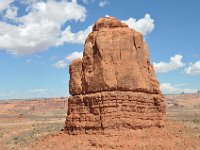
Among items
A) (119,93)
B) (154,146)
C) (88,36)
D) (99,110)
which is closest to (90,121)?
(99,110)

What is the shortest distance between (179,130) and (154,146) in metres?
5.00

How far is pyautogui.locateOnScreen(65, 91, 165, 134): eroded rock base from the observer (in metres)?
25.7

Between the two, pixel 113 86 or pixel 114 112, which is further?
pixel 113 86

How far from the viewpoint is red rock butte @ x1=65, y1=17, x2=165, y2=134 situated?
25.9 meters

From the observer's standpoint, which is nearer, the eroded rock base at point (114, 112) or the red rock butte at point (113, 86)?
the eroded rock base at point (114, 112)

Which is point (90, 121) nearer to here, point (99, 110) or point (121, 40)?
point (99, 110)

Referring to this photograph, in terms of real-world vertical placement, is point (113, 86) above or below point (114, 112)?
above

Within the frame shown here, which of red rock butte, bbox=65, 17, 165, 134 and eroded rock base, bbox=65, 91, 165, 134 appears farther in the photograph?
red rock butte, bbox=65, 17, 165, 134

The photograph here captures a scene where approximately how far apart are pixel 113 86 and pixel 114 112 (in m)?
1.86

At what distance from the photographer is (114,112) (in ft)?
84.4

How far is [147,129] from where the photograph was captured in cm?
2664

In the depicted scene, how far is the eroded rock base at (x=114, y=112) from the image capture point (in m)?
25.7

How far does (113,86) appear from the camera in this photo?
86.8ft

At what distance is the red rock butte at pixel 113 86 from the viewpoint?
25.9 meters
